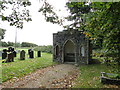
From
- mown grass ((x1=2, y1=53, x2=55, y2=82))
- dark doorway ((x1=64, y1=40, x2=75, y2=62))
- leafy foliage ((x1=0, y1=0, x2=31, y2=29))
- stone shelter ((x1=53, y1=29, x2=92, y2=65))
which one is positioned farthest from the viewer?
dark doorway ((x1=64, y1=40, x2=75, y2=62))

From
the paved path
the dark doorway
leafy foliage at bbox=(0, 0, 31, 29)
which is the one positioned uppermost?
leafy foliage at bbox=(0, 0, 31, 29)

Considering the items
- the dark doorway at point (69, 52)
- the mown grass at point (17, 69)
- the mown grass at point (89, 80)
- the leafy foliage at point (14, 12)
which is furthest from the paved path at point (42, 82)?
the dark doorway at point (69, 52)

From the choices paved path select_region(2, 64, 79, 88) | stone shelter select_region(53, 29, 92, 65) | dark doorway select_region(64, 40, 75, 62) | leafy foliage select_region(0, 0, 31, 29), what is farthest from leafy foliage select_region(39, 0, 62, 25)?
dark doorway select_region(64, 40, 75, 62)

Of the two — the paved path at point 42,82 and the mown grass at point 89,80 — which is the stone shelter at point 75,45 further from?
the paved path at point 42,82

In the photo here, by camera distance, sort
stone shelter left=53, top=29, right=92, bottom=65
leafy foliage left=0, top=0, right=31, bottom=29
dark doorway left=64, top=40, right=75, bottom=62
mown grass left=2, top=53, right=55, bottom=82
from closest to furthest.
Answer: leafy foliage left=0, top=0, right=31, bottom=29 → mown grass left=2, top=53, right=55, bottom=82 → stone shelter left=53, top=29, right=92, bottom=65 → dark doorway left=64, top=40, right=75, bottom=62

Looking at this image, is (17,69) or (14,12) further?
(17,69)

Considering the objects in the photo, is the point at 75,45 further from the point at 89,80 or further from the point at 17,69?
the point at 17,69

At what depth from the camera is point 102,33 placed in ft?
7.07

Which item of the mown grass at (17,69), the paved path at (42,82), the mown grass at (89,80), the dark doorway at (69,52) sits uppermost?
the dark doorway at (69,52)

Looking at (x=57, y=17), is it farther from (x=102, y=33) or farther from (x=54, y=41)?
(x=54, y=41)

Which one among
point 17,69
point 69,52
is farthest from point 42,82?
point 69,52

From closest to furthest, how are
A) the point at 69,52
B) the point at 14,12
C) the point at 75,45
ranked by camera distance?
the point at 14,12 < the point at 75,45 < the point at 69,52

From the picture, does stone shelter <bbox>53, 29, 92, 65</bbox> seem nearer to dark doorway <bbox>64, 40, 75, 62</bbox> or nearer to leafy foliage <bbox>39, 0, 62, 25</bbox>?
dark doorway <bbox>64, 40, 75, 62</bbox>

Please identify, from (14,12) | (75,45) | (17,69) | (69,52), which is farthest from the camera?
(69,52)
